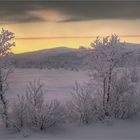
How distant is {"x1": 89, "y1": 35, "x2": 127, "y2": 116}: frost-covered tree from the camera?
916 inches

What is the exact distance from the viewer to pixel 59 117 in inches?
824

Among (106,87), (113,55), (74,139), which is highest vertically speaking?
(113,55)

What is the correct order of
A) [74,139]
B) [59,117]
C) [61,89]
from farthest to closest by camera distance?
[61,89]
[59,117]
[74,139]

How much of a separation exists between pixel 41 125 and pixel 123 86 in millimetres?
6478

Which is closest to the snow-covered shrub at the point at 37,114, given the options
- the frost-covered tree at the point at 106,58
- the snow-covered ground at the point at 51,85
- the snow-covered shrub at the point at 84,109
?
the snow-covered shrub at the point at 84,109

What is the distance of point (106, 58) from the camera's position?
23359mm

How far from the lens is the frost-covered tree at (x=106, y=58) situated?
2327 centimetres

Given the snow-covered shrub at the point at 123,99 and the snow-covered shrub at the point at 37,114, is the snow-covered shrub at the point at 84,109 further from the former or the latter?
the snow-covered shrub at the point at 37,114

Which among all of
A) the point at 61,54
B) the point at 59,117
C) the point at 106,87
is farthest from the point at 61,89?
the point at 61,54

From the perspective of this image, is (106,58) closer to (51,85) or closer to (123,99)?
(123,99)

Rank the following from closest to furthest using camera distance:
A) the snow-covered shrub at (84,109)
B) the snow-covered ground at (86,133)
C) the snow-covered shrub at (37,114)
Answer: the snow-covered ground at (86,133) < the snow-covered shrub at (37,114) < the snow-covered shrub at (84,109)

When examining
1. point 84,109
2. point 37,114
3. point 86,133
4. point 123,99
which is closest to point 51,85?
point 123,99

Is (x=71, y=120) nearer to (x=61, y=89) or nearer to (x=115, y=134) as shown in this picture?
(x=115, y=134)

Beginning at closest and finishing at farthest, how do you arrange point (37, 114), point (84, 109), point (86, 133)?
1. point (86, 133)
2. point (37, 114)
3. point (84, 109)
